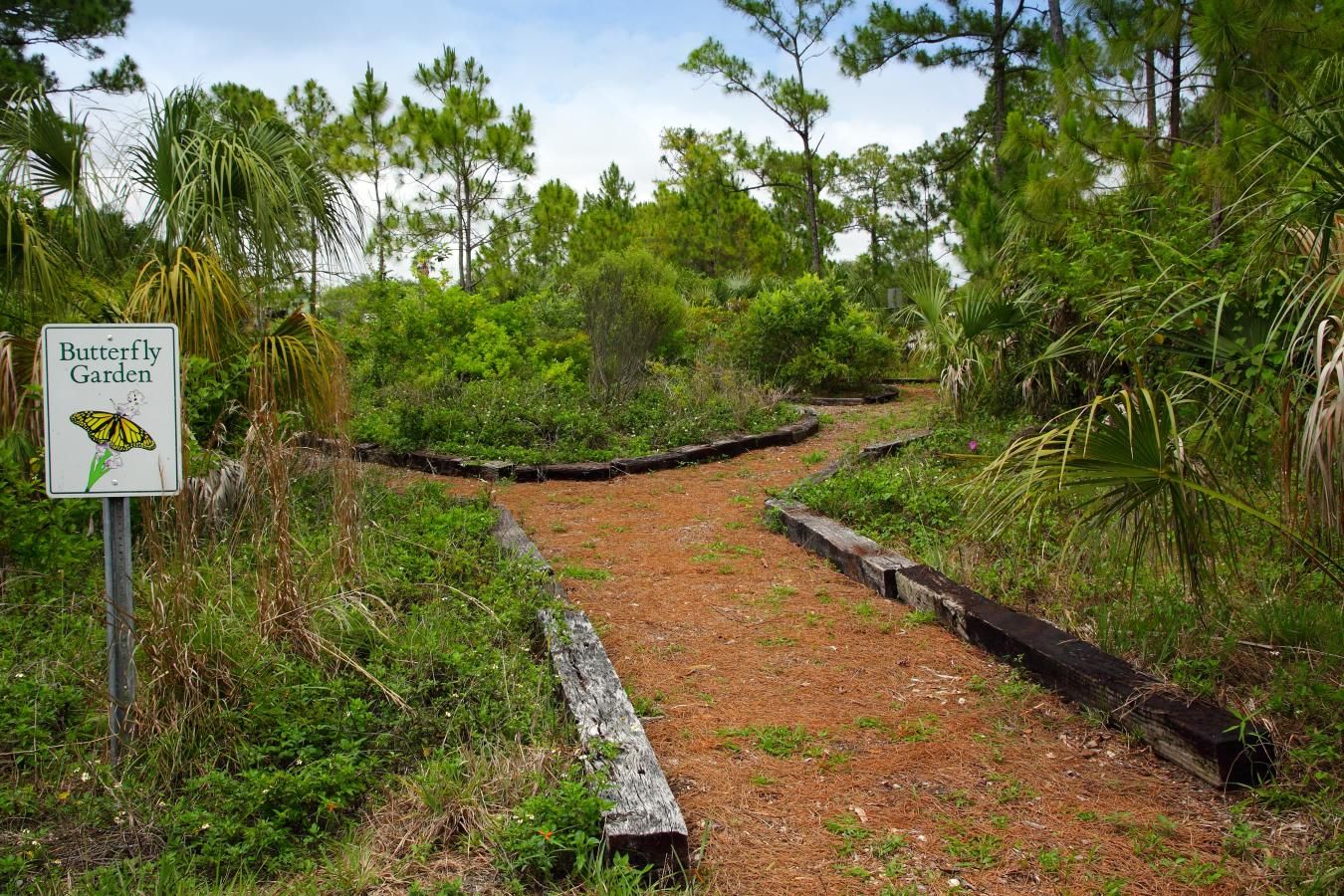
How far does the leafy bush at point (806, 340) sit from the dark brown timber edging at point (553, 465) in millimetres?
4549

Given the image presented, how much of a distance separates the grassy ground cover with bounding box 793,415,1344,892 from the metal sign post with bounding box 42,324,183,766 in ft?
9.61

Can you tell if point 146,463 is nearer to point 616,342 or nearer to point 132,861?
point 132,861

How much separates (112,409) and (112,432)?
78mm

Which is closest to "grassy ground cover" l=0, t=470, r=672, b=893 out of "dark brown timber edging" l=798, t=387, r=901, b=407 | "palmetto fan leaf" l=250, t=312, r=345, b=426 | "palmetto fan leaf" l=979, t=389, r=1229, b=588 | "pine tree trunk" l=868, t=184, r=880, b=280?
"palmetto fan leaf" l=250, t=312, r=345, b=426

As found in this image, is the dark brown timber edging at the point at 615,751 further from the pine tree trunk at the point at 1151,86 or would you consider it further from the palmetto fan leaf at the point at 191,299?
the pine tree trunk at the point at 1151,86

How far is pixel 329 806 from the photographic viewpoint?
2.92 meters

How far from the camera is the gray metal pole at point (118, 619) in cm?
323

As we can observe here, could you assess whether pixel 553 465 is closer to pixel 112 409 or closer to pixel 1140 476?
pixel 112 409

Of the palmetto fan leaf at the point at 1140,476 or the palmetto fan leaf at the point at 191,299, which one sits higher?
the palmetto fan leaf at the point at 191,299

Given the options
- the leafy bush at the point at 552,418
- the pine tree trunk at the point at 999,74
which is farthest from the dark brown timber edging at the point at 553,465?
the pine tree trunk at the point at 999,74

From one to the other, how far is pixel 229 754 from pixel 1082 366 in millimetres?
7951

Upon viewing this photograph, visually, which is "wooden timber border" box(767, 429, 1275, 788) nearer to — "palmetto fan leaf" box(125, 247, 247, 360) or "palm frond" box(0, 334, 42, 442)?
"palmetto fan leaf" box(125, 247, 247, 360)

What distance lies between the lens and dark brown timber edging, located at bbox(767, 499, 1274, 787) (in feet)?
10.6

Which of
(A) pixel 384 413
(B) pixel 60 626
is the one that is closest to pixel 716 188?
(A) pixel 384 413
